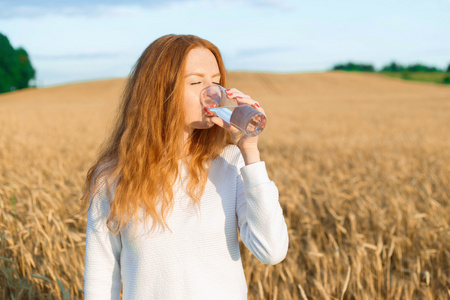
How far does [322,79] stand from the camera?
47000 millimetres

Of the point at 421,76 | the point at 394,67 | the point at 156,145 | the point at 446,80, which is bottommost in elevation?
the point at 446,80

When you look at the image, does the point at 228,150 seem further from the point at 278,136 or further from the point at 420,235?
the point at 278,136

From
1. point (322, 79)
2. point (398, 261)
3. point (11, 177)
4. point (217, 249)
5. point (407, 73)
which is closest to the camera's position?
point (217, 249)

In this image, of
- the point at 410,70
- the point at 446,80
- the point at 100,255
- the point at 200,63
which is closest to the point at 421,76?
the point at 410,70

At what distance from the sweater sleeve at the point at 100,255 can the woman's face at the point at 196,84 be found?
14.9 inches

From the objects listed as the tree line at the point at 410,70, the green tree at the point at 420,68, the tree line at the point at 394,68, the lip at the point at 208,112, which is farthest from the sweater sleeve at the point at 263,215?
the green tree at the point at 420,68

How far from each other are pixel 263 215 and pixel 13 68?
58.5 meters

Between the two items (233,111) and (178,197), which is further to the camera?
(178,197)

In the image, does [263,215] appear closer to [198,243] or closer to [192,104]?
[198,243]

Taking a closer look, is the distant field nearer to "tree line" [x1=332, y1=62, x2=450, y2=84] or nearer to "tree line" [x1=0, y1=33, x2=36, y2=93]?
"tree line" [x1=332, y1=62, x2=450, y2=84]

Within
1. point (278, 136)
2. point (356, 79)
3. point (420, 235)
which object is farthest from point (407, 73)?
point (420, 235)

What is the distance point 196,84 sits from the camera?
1.35 meters

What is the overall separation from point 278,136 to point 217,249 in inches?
298

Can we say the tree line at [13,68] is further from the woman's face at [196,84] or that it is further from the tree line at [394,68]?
the tree line at [394,68]
